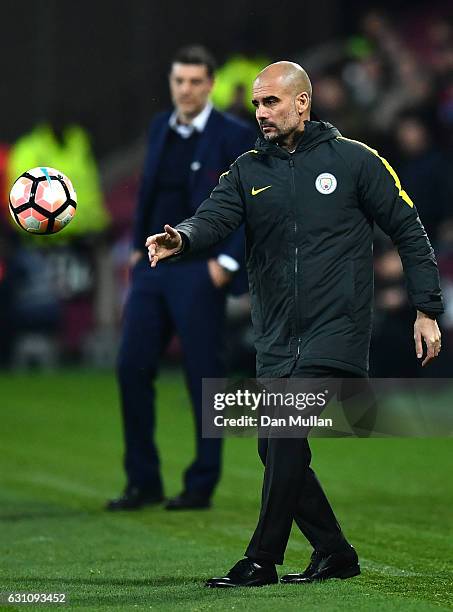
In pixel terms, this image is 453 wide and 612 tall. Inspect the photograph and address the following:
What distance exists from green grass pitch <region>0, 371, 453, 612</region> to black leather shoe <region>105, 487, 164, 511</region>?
0.42 feet

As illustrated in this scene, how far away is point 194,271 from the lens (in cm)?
844

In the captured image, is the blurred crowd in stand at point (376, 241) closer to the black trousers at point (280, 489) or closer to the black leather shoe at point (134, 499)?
the black leather shoe at point (134, 499)

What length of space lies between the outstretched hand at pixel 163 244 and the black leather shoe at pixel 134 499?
2803 mm

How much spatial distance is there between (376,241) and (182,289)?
5.07 meters

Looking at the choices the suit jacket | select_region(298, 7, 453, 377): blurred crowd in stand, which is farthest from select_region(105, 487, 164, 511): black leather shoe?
select_region(298, 7, 453, 377): blurred crowd in stand

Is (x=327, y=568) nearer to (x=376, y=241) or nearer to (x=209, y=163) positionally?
(x=209, y=163)

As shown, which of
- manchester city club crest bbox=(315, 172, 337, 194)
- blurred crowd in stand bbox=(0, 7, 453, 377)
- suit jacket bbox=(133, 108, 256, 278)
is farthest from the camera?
blurred crowd in stand bbox=(0, 7, 453, 377)

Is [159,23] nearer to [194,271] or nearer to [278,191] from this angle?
[194,271]

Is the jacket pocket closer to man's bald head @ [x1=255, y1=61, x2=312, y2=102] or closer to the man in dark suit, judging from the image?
man's bald head @ [x1=255, y1=61, x2=312, y2=102]

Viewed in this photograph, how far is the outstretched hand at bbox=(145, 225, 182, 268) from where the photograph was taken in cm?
571

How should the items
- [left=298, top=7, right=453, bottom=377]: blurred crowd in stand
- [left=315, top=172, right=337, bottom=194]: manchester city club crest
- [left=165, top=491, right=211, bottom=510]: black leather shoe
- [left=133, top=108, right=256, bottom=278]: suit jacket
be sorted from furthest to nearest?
1. [left=298, top=7, right=453, bottom=377]: blurred crowd in stand
2. [left=133, top=108, right=256, bottom=278]: suit jacket
3. [left=165, top=491, right=211, bottom=510]: black leather shoe
4. [left=315, top=172, right=337, bottom=194]: manchester city club crest

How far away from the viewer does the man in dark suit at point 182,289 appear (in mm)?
8406

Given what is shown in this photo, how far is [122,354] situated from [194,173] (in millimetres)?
1027

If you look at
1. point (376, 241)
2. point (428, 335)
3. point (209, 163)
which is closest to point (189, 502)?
point (209, 163)
